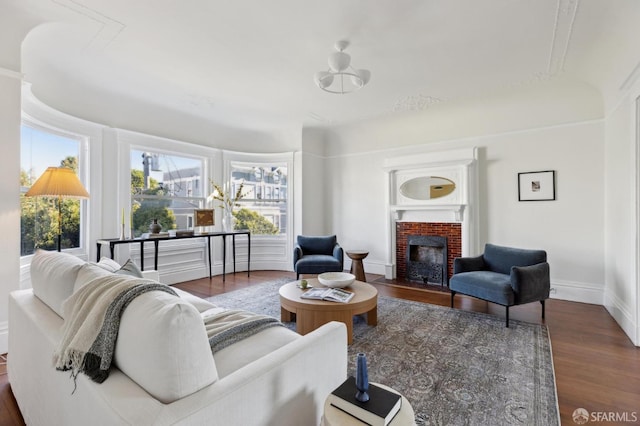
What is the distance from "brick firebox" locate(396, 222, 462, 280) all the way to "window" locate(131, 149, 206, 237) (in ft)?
11.3

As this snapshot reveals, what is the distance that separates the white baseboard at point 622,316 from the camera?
2570 millimetres

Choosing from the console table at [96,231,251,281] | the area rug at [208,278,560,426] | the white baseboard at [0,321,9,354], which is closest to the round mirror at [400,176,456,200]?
the area rug at [208,278,560,426]

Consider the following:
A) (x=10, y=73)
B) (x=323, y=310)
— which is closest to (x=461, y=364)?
(x=323, y=310)

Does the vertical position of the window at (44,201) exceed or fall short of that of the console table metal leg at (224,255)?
it exceeds it

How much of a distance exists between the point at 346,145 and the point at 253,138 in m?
1.77

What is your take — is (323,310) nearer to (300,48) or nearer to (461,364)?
(461,364)

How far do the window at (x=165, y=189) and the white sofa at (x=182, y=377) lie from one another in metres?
3.39

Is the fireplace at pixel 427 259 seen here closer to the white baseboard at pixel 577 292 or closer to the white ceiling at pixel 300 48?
the white baseboard at pixel 577 292

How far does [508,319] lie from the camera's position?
9.87 feet

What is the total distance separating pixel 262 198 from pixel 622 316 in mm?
5138

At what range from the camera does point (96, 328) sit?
1.01 metres

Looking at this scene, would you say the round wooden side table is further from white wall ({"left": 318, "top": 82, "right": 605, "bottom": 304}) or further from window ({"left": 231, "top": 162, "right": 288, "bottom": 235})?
window ({"left": 231, "top": 162, "right": 288, "bottom": 235})

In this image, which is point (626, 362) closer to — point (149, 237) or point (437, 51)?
point (437, 51)

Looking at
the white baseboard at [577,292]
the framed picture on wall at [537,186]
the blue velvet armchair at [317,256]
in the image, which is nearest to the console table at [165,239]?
the blue velvet armchair at [317,256]
